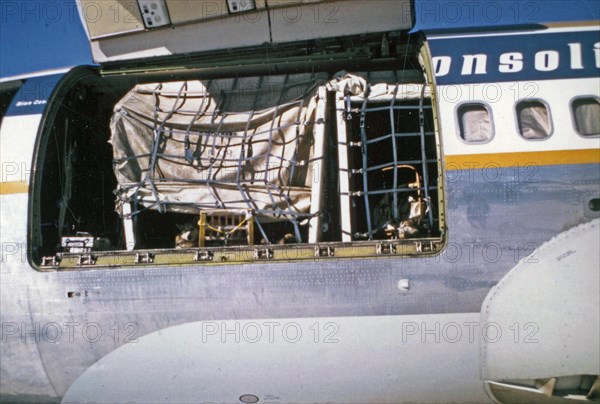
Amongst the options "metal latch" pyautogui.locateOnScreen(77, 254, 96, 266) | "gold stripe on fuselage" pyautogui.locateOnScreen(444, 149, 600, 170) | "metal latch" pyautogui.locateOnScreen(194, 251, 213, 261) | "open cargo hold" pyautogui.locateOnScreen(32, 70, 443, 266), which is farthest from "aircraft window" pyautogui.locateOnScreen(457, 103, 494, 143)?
"metal latch" pyautogui.locateOnScreen(77, 254, 96, 266)

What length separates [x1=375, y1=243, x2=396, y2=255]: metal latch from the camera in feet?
15.1

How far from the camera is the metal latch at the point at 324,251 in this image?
4660mm

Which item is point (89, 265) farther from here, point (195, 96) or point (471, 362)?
point (471, 362)

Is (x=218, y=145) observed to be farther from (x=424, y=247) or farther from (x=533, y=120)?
(x=533, y=120)

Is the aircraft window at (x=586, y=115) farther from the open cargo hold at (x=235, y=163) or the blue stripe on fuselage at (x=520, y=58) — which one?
the open cargo hold at (x=235, y=163)

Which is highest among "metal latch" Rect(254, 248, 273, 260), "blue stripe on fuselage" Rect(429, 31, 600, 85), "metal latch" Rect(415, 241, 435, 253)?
"blue stripe on fuselage" Rect(429, 31, 600, 85)

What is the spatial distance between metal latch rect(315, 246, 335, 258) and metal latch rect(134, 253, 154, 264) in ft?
5.38

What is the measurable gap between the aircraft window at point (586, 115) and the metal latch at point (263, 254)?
A: 3121 millimetres

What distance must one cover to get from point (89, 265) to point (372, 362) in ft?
9.57

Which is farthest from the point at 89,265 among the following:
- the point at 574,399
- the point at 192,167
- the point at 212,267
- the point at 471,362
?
the point at 574,399

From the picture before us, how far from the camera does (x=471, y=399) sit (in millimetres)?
4645

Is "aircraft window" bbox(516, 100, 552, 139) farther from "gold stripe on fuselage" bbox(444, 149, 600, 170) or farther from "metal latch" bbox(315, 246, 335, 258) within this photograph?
"metal latch" bbox(315, 246, 335, 258)

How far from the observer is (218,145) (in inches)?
234

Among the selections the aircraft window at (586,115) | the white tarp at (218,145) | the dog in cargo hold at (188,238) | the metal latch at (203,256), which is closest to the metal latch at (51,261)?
the white tarp at (218,145)
